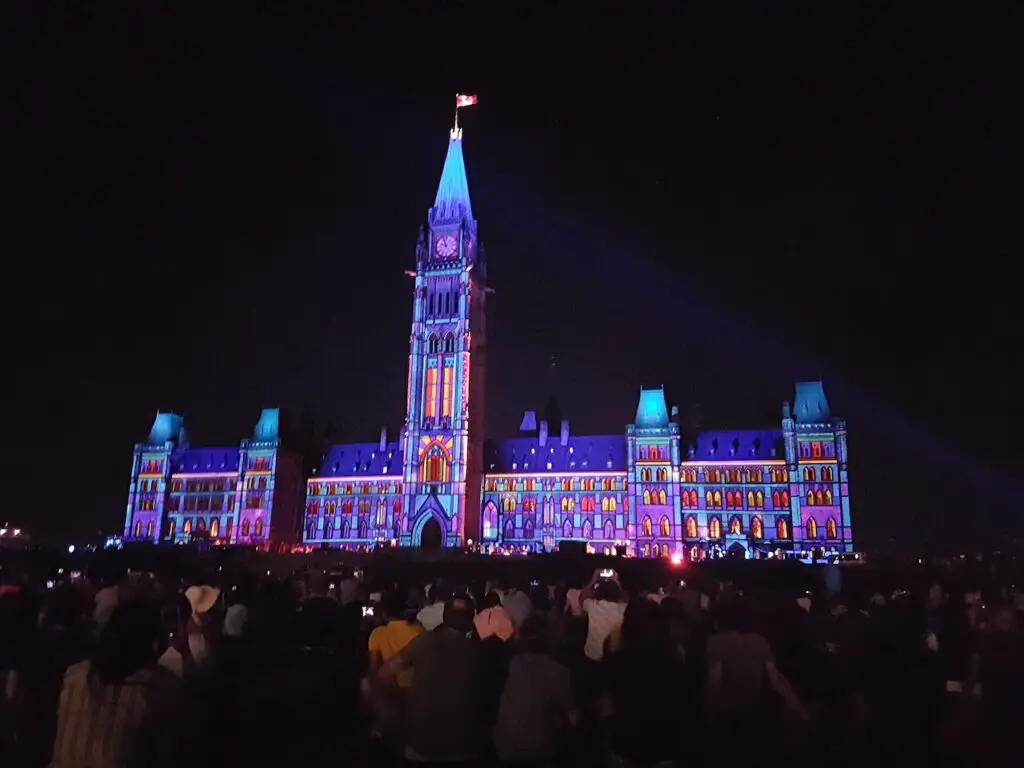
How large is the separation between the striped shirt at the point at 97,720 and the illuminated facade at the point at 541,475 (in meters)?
81.4

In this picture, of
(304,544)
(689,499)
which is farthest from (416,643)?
(304,544)

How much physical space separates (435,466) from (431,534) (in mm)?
8369

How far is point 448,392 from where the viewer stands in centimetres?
9394

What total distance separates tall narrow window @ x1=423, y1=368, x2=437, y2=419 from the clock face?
17839mm

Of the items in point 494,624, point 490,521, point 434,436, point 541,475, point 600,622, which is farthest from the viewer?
point 541,475

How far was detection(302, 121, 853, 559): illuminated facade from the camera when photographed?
83688mm

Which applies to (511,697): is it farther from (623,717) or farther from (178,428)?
(178,428)

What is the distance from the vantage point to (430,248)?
102750 millimetres

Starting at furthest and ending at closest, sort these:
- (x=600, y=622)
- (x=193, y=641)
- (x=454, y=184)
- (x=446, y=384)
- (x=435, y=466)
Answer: (x=454, y=184) → (x=446, y=384) → (x=435, y=466) → (x=600, y=622) → (x=193, y=641)

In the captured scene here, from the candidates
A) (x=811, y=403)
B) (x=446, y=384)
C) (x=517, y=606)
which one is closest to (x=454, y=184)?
(x=446, y=384)

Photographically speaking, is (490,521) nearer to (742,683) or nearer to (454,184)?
(454,184)

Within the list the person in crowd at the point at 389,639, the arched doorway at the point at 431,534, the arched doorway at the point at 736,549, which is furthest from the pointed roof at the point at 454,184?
the person in crowd at the point at 389,639

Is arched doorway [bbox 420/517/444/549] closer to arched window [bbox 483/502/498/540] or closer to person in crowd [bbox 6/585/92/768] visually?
arched window [bbox 483/502/498/540]

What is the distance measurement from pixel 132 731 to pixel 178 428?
119 meters
